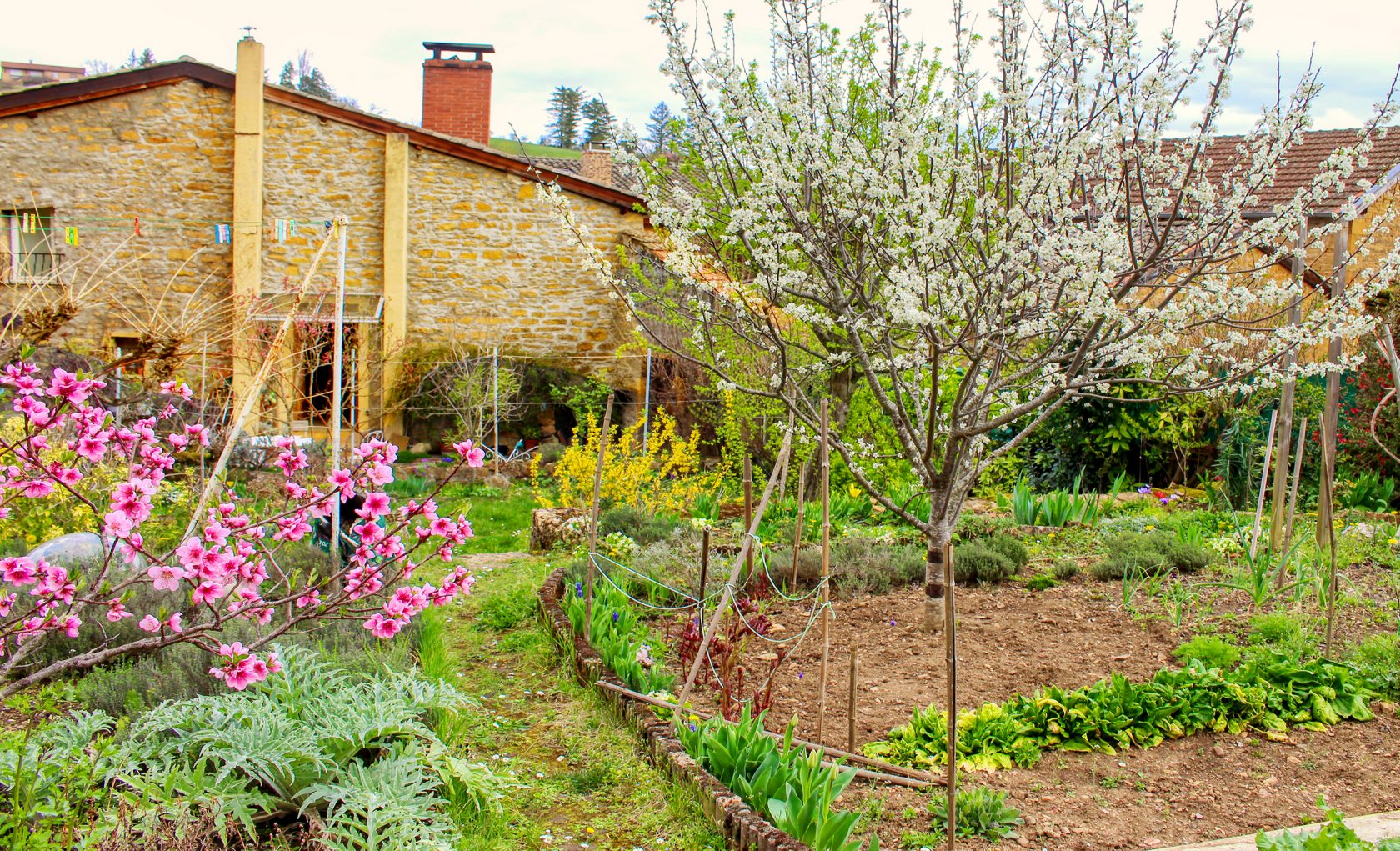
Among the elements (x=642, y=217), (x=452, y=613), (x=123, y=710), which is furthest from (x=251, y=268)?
(x=123, y=710)

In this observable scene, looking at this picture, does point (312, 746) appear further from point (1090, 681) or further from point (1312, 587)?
point (1312, 587)

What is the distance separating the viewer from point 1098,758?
3.67 metres

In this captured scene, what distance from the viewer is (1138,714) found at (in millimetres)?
3809

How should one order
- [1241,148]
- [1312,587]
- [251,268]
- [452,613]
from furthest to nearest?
[251,268]
[452,613]
[1312,587]
[1241,148]

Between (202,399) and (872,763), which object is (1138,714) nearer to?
(872,763)

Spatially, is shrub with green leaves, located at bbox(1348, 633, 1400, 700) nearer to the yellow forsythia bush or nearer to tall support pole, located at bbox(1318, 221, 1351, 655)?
tall support pole, located at bbox(1318, 221, 1351, 655)

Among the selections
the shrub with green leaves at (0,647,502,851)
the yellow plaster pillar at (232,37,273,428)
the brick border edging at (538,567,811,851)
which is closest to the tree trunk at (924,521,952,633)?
the brick border edging at (538,567,811,851)

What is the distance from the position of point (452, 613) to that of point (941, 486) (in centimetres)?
308

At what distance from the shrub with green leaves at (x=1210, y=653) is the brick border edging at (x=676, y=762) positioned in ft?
7.20

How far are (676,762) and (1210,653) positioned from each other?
7.81ft

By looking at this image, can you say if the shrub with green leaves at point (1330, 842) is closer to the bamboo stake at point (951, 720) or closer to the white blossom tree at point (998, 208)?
the bamboo stake at point (951, 720)

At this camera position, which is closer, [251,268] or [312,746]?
[312,746]

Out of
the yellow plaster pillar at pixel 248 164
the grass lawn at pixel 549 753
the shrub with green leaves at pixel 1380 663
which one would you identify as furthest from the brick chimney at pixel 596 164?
the shrub with green leaves at pixel 1380 663

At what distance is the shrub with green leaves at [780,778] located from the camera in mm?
2789
